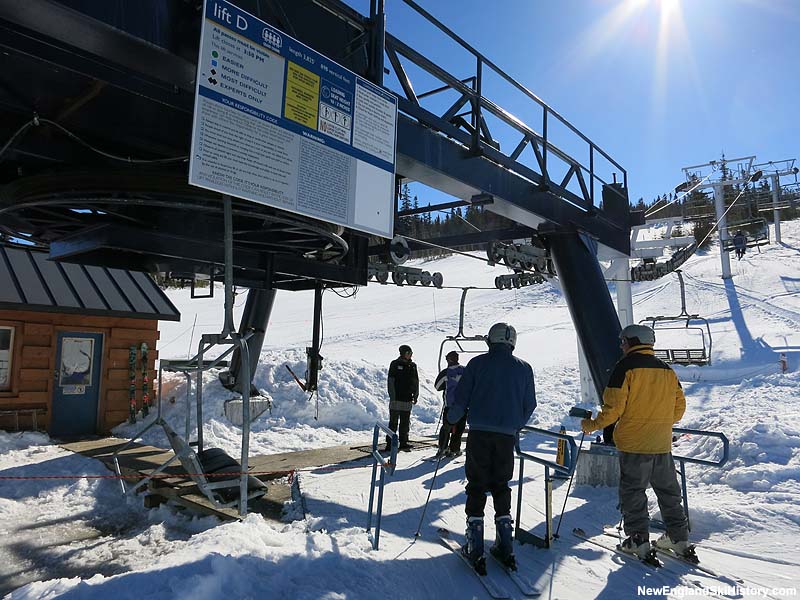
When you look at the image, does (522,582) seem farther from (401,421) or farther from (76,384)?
(76,384)

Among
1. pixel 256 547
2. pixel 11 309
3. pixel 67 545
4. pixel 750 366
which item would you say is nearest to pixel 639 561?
pixel 256 547

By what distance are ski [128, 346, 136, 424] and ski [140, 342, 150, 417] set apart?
193 millimetres

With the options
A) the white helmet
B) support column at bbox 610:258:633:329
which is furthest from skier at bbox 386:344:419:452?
support column at bbox 610:258:633:329

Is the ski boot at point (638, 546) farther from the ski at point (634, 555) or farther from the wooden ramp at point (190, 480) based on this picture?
the wooden ramp at point (190, 480)

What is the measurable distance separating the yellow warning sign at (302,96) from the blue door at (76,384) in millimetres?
9052

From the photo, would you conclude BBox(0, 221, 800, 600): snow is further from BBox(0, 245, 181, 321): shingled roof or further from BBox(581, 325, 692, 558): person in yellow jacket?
BBox(0, 245, 181, 321): shingled roof

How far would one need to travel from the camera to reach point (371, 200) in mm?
5410

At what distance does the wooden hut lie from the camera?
1030cm

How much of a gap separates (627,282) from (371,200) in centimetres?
1108

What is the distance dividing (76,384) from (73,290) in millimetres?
1924

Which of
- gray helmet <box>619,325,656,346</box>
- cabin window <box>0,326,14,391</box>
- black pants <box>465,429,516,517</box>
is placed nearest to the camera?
black pants <box>465,429,516,517</box>

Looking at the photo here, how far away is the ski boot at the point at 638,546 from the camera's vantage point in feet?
14.1

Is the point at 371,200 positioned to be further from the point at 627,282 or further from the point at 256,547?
the point at 627,282

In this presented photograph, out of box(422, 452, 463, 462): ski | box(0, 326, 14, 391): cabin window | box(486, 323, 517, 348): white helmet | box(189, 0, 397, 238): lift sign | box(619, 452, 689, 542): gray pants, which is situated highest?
box(189, 0, 397, 238): lift sign
